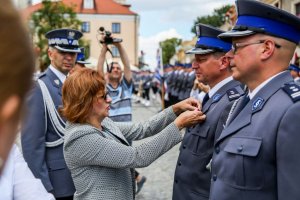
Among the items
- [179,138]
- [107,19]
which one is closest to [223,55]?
[179,138]

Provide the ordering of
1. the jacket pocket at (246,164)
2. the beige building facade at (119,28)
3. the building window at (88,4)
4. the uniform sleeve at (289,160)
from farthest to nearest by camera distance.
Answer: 1. the building window at (88,4)
2. the beige building facade at (119,28)
3. the jacket pocket at (246,164)
4. the uniform sleeve at (289,160)

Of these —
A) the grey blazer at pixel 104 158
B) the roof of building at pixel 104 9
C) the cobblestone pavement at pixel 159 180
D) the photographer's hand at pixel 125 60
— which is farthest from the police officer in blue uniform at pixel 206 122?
the roof of building at pixel 104 9

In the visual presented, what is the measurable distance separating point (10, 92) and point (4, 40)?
0.22 ft

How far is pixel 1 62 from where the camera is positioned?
0.61 meters

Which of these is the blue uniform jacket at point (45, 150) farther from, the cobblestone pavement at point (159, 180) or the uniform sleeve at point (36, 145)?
the cobblestone pavement at point (159, 180)

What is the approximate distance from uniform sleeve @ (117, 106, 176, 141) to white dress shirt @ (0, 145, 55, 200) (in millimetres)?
1789

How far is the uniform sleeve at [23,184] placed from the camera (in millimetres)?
1525

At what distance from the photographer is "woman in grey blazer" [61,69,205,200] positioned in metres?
2.60

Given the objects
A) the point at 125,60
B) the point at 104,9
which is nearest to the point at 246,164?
the point at 125,60

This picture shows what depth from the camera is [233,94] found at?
3.05 m

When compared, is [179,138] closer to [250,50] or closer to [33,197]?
[250,50]

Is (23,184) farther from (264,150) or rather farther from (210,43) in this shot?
(210,43)

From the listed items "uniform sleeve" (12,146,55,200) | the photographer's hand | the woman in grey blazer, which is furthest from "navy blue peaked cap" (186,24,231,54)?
the photographer's hand

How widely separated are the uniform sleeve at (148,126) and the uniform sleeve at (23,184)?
1.80 meters
